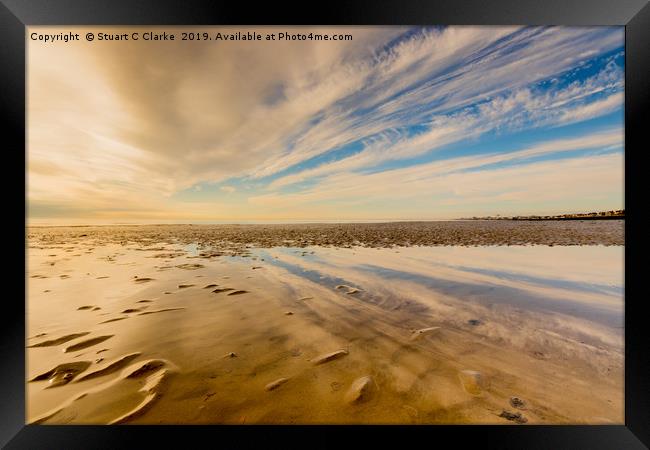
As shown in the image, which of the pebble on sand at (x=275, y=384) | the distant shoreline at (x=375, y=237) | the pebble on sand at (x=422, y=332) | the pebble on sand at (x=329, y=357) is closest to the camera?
the pebble on sand at (x=275, y=384)

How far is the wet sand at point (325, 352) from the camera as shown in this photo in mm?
1912

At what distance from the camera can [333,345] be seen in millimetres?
2637

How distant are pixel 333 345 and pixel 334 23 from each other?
11.5 ft

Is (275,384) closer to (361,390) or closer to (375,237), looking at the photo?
(361,390)

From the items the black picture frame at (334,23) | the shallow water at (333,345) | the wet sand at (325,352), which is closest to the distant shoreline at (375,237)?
the shallow water at (333,345)

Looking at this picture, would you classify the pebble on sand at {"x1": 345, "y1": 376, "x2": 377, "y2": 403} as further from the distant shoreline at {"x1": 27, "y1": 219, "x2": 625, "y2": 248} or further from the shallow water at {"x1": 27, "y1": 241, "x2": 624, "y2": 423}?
the distant shoreline at {"x1": 27, "y1": 219, "x2": 625, "y2": 248}

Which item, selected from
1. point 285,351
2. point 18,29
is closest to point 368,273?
point 285,351

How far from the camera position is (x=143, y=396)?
2.02m

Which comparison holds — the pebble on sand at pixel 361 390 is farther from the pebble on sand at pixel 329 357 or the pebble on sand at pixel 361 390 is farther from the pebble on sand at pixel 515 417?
the pebble on sand at pixel 515 417

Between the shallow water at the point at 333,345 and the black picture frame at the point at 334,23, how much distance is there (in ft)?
0.39

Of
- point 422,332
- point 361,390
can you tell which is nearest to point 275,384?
point 361,390

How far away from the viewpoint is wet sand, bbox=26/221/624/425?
1.91 metres

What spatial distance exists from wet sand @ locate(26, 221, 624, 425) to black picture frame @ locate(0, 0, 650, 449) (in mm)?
117

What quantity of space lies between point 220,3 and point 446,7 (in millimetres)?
2279
